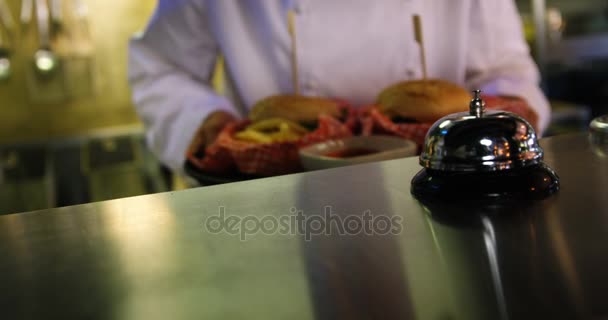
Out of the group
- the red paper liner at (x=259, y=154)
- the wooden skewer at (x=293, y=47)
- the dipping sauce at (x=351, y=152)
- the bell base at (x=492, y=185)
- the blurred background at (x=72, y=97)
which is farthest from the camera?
the blurred background at (x=72, y=97)

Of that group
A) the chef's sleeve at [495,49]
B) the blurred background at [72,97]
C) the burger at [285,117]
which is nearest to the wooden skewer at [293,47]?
the burger at [285,117]

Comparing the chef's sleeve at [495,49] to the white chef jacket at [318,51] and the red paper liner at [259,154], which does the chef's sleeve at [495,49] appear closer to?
the white chef jacket at [318,51]

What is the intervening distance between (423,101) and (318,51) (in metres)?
0.43

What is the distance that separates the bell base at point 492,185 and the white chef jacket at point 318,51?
3.21 ft

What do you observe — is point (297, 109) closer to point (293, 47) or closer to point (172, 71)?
point (293, 47)

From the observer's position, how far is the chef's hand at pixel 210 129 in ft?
3.96

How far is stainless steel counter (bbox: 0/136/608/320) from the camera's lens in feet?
0.96

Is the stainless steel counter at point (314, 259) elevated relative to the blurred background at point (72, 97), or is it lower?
elevated

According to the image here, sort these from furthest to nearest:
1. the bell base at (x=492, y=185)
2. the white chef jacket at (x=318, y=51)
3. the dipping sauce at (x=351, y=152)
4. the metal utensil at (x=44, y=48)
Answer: the metal utensil at (x=44, y=48) → the white chef jacket at (x=318, y=51) → the dipping sauce at (x=351, y=152) → the bell base at (x=492, y=185)

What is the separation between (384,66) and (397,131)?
42 centimetres

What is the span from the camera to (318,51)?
4.80 feet

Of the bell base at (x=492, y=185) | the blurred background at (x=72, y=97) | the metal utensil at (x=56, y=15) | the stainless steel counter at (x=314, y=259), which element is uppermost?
the metal utensil at (x=56, y=15)

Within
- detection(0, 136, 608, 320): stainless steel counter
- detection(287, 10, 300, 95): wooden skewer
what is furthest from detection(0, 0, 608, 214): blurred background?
detection(0, 136, 608, 320): stainless steel counter

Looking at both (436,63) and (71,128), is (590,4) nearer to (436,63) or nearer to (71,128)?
(436,63)
